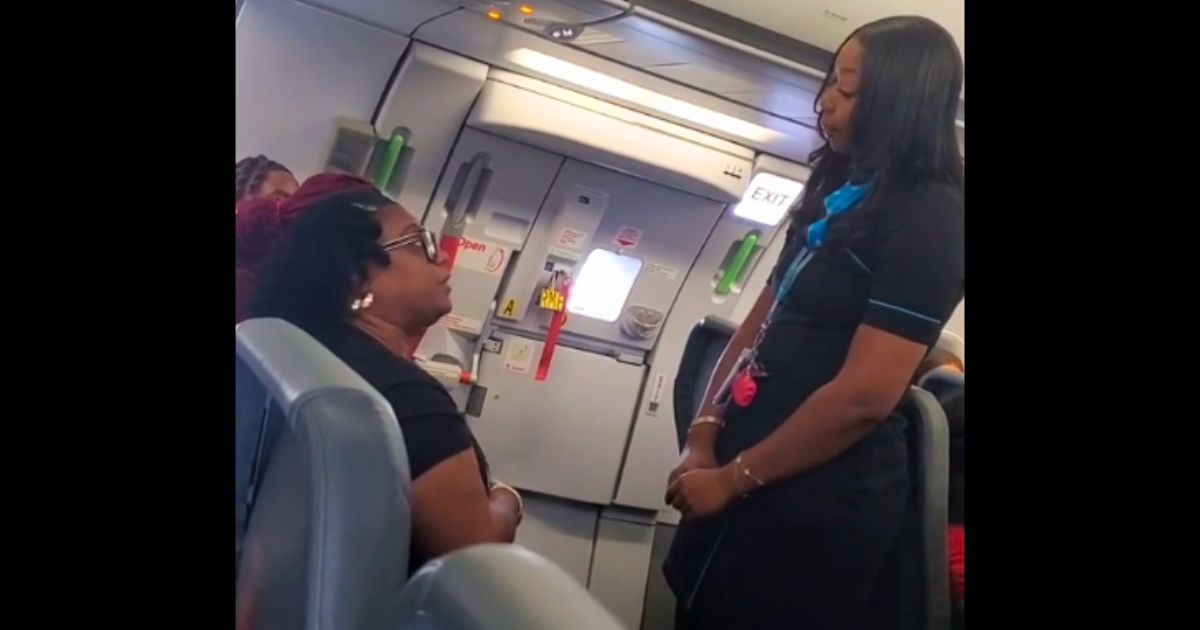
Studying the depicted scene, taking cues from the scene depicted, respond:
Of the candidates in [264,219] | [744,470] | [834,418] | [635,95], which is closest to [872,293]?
[834,418]

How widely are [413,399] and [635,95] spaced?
47 centimetres

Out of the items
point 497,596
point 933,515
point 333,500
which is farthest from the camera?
point 933,515

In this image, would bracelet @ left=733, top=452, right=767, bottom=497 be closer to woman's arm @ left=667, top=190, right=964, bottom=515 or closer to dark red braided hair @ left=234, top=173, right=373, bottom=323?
woman's arm @ left=667, top=190, right=964, bottom=515

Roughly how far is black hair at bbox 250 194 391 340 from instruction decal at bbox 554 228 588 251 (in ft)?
0.74

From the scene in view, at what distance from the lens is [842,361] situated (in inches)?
46.3

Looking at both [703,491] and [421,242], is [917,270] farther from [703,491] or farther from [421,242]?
[421,242]

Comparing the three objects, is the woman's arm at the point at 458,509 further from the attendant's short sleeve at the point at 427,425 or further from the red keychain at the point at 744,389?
the red keychain at the point at 744,389

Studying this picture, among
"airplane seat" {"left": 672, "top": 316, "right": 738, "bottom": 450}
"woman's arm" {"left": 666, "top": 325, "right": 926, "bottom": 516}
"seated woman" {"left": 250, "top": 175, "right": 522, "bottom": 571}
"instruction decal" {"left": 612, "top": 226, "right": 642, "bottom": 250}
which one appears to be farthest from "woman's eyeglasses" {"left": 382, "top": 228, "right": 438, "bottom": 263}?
"woman's arm" {"left": 666, "top": 325, "right": 926, "bottom": 516}

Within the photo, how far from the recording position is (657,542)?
131cm

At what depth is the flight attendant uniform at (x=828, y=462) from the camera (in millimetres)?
1154

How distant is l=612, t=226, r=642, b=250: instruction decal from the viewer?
1376 mm
